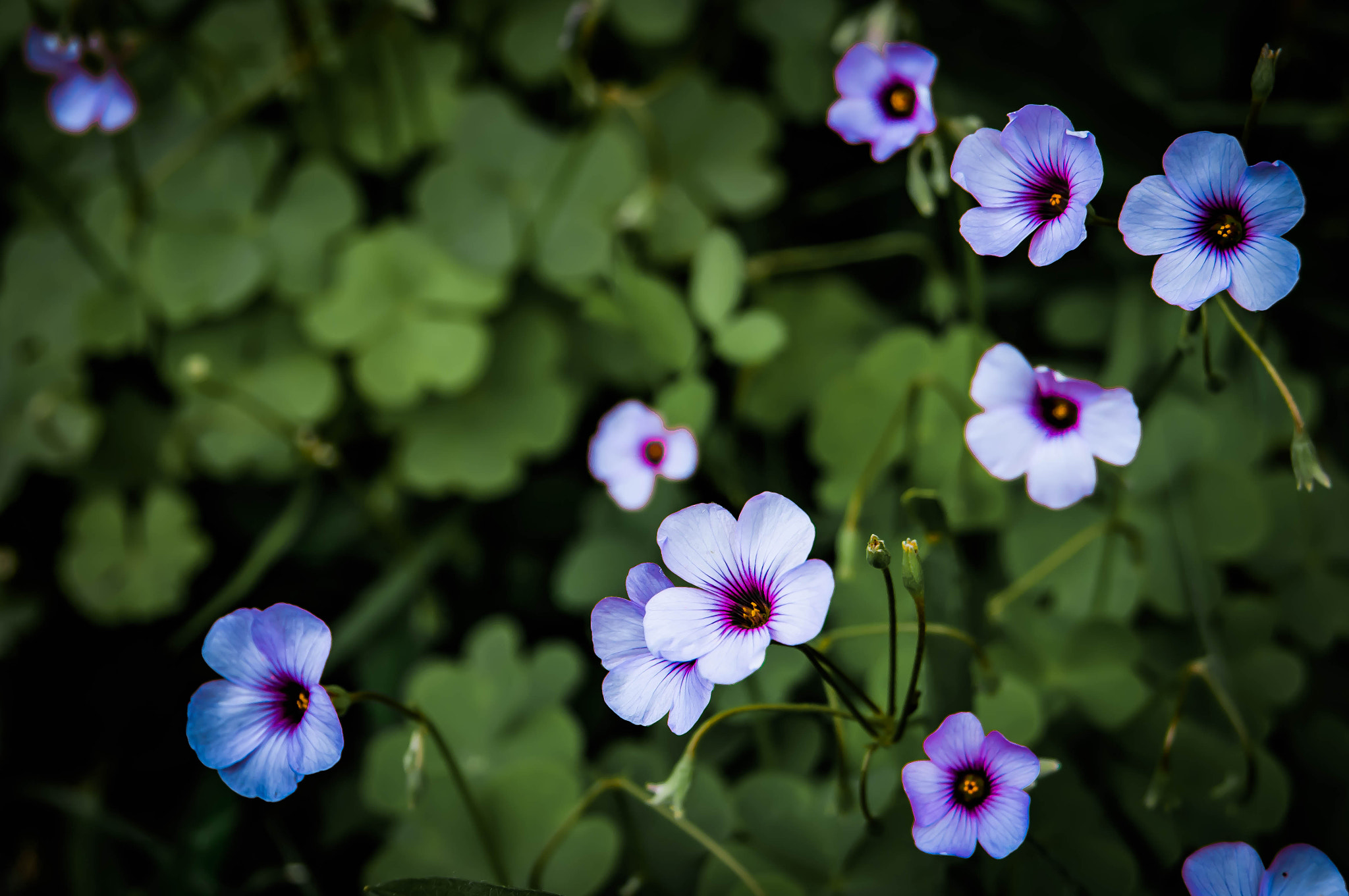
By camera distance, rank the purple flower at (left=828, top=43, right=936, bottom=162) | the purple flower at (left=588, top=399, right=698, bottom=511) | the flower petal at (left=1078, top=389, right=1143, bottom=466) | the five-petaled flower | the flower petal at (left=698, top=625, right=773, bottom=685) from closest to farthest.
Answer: the flower petal at (left=698, top=625, right=773, bottom=685) < the flower petal at (left=1078, top=389, right=1143, bottom=466) < the purple flower at (left=828, top=43, right=936, bottom=162) < the purple flower at (left=588, top=399, right=698, bottom=511) < the five-petaled flower

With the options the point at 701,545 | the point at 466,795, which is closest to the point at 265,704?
the point at 466,795

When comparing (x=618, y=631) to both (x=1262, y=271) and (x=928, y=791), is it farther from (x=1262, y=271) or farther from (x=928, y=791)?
(x=1262, y=271)

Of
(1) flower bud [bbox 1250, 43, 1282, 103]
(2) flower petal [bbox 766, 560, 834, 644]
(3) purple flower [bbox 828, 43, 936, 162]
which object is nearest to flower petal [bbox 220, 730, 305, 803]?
(2) flower petal [bbox 766, 560, 834, 644]

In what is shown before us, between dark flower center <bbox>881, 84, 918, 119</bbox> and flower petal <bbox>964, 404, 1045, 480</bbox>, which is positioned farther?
dark flower center <bbox>881, 84, 918, 119</bbox>

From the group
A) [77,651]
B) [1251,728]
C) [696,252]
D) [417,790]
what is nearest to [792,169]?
[696,252]

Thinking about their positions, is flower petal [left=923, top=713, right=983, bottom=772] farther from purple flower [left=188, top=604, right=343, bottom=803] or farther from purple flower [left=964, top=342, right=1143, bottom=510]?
purple flower [left=188, top=604, right=343, bottom=803]
